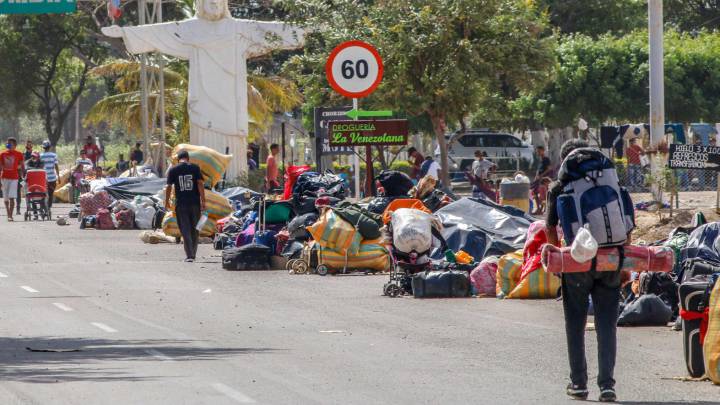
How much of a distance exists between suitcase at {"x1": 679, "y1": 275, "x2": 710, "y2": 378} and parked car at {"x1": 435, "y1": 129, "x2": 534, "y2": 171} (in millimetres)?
44902

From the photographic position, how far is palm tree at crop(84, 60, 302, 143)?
51406 millimetres

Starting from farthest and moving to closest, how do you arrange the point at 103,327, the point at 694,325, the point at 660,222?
the point at 660,222 → the point at 103,327 → the point at 694,325

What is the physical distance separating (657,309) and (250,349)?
408 centimetres

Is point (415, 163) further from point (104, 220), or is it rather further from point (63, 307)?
point (63, 307)

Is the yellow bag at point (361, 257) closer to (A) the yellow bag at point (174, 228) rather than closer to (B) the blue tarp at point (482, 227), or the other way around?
(B) the blue tarp at point (482, 227)

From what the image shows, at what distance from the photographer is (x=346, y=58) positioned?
21.5 metres

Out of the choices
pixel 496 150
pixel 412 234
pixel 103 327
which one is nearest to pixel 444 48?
pixel 412 234

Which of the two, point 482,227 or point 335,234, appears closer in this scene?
point 335,234

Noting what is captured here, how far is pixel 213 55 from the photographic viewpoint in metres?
35.2

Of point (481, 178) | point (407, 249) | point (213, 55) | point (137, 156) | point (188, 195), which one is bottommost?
point (407, 249)

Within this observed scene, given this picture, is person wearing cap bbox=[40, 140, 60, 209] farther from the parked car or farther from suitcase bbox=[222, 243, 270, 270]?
the parked car

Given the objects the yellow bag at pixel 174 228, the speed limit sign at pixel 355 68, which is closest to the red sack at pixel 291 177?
the speed limit sign at pixel 355 68

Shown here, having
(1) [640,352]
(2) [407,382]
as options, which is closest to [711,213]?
(1) [640,352]

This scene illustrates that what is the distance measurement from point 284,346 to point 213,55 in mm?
23347
